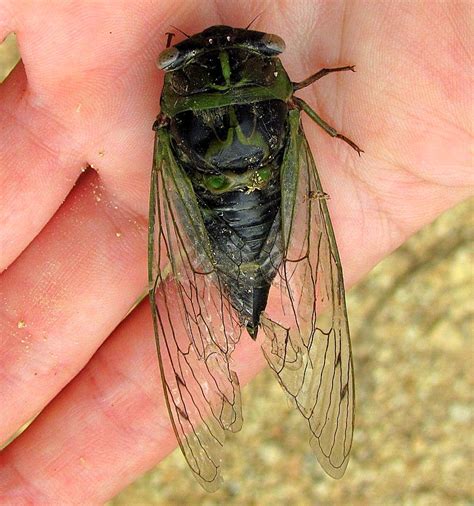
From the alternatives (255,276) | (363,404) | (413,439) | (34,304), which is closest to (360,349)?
(363,404)

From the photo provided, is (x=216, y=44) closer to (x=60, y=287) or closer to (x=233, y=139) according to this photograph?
(x=233, y=139)

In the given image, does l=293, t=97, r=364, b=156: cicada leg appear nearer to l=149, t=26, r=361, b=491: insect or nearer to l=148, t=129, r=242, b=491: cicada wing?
l=149, t=26, r=361, b=491: insect

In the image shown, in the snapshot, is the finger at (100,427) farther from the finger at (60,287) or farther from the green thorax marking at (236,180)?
the green thorax marking at (236,180)

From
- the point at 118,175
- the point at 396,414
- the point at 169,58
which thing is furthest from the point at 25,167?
the point at 396,414

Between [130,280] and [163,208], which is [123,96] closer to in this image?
[163,208]

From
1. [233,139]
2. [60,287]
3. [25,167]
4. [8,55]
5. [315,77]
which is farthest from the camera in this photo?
[8,55]

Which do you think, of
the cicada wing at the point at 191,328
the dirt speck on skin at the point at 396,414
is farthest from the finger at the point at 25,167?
the dirt speck on skin at the point at 396,414

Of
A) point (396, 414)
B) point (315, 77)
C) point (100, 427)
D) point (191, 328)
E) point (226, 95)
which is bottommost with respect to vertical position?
point (396, 414)
